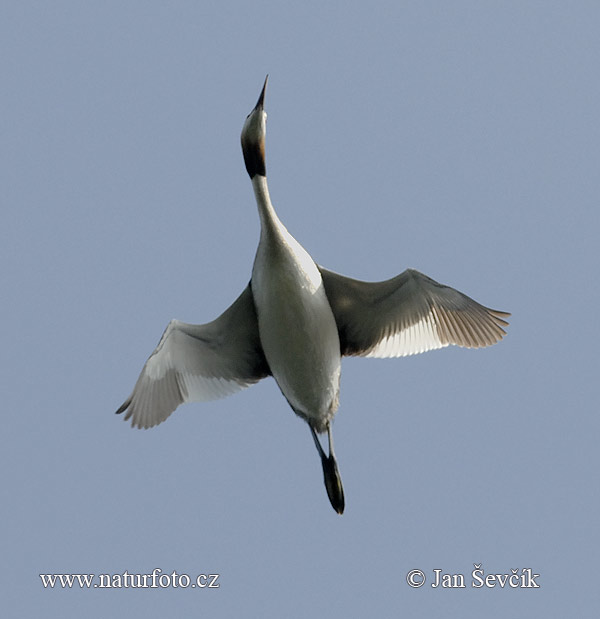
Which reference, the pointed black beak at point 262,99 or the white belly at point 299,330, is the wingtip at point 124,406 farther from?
the pointed black beak at point 262,99

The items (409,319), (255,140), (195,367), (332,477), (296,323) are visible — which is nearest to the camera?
(296,323)

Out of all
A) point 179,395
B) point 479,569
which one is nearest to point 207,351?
point 179,395

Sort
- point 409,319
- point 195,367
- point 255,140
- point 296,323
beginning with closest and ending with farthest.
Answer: point 296,323 → point 255,140 → point 409,319 → point 195,367

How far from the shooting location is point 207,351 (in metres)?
8.20

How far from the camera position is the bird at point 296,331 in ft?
23.7

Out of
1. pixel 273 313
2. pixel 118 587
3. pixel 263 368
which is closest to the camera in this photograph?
pixel 273 313

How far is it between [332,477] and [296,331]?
158cm

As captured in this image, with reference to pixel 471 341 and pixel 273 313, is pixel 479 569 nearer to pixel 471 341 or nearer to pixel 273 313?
pixel 471 341

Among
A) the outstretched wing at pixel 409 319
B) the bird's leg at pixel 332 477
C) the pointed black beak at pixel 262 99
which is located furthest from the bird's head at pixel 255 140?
the bird's leg at pixel 332 477

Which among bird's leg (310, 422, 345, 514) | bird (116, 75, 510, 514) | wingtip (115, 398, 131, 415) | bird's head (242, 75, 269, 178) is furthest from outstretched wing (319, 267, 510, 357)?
wingtip (115, 398, 131, 415)

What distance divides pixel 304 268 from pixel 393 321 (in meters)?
1.26

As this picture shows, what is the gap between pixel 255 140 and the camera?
24.5 ft

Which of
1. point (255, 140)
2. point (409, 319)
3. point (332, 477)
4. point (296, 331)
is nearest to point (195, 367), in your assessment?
point (296, 331)

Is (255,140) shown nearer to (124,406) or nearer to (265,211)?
(265,211)
